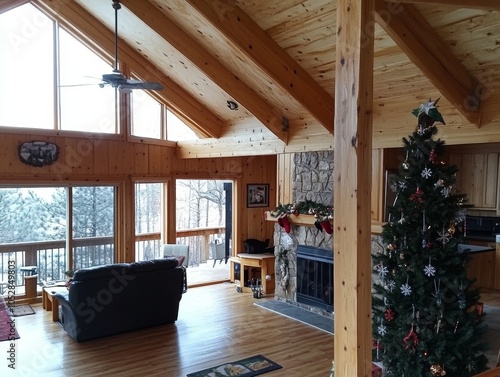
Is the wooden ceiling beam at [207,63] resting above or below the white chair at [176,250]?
above

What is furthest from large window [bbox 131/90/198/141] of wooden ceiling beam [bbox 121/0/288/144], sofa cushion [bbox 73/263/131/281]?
sofa cushion [bbox 73/263/131/281]

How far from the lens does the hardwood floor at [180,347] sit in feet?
15.5

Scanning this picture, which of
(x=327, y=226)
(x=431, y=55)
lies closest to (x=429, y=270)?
(x=431, y=55)

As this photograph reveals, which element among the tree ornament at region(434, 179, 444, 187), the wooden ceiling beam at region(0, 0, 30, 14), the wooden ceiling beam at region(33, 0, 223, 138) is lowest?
the tree ornament at region(434, 179, 444, 187)

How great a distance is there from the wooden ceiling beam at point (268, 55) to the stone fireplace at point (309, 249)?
90 cm

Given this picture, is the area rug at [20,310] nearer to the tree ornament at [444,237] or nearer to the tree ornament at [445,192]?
the tree ornament at [444,237]

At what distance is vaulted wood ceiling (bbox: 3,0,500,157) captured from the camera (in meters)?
4.12

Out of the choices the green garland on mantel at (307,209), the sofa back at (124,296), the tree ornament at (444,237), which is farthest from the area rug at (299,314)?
the tree ornament at (444,237)

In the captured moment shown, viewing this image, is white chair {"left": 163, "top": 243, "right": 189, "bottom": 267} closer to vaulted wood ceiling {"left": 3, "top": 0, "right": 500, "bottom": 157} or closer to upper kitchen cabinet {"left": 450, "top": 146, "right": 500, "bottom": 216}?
vaulted wood ceiling {"left": 3, "top": 0, "right": 500, "bottom": 157}

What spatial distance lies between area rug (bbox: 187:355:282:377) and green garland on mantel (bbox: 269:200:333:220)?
90.5 inches

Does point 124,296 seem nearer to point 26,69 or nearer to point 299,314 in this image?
point 299,314

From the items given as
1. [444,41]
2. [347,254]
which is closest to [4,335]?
[347,254]

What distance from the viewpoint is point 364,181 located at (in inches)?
82.0

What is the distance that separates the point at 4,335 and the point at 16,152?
10.0 feet
